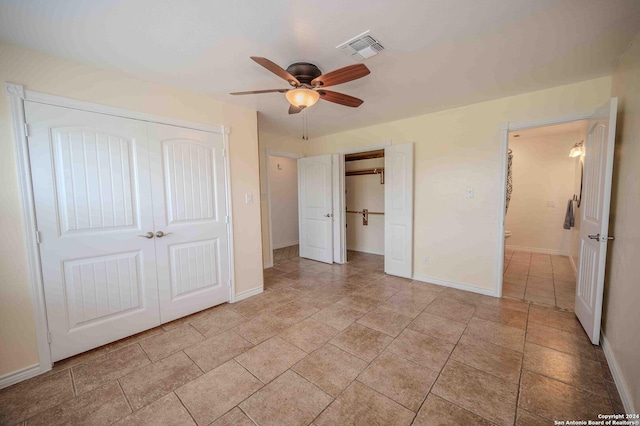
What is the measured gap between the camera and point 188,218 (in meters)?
2.72

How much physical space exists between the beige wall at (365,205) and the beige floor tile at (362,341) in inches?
126

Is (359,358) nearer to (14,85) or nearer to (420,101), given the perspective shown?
(420,101)

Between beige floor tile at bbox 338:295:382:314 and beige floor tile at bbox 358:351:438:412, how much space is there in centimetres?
86

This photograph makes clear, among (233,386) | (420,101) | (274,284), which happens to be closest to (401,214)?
(420,101)

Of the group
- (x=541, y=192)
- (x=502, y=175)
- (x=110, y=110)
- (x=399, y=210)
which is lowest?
(x=399, y=210)

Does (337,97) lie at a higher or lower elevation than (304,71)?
lower

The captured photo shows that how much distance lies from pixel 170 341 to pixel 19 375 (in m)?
0.97

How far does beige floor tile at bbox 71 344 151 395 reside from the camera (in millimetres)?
1814

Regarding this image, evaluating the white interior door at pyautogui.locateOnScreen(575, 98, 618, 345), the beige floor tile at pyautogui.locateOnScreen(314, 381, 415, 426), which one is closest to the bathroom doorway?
the white interior door at pyautogui.locateOnScreen(575, 98, 618, 345)

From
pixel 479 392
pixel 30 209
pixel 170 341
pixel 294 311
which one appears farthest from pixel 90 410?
pixel 479 392

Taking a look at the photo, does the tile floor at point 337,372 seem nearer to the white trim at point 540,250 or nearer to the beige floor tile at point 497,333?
the beige floor tile at point 497,333

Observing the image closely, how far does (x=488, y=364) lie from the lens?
192cm

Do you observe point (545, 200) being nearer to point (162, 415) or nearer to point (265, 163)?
point (265, 163)

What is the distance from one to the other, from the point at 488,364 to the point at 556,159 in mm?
5225
